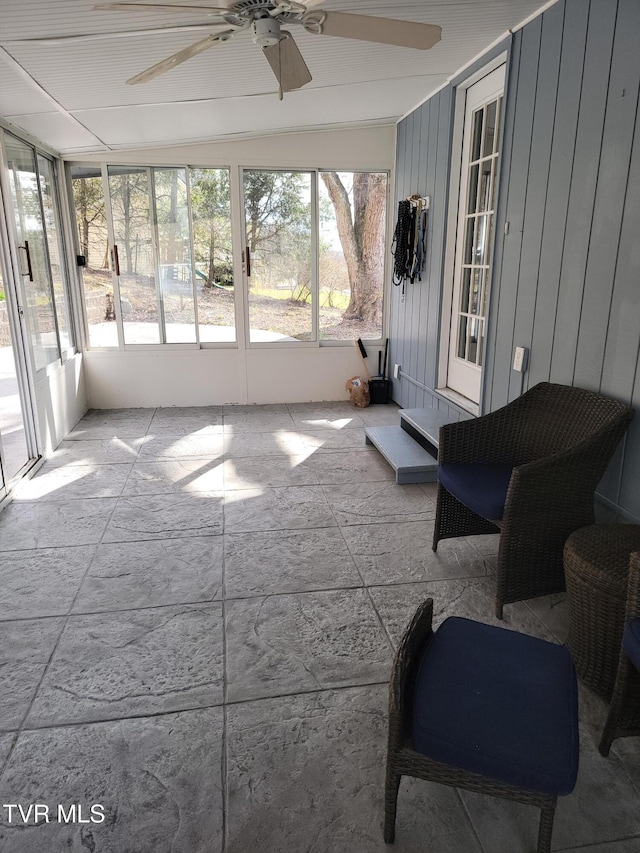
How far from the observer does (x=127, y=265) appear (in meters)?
5.46

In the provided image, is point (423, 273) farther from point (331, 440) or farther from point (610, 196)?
point (610, 196)

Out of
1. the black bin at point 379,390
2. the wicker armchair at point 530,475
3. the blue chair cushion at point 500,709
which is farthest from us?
the black bin at point 379,390

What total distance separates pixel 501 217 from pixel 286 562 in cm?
242

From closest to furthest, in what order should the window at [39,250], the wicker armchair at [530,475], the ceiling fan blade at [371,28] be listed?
the ceiling fan blade at [371,28] < the wicker armchair at [530,475] < the window at [39,250]

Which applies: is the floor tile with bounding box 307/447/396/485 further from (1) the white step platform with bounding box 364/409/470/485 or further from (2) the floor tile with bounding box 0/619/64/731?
(2) the floor tile with bounding box 0/619/64/731

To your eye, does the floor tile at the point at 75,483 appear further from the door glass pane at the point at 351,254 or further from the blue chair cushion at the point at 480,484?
the door glass pane at the point at 351,254

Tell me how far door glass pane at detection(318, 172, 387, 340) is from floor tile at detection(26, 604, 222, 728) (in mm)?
4132

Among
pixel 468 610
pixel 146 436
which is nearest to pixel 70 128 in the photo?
pixel 146 436

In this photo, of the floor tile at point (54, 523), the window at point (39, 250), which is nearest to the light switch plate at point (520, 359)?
the floor tile at point (54, 523)

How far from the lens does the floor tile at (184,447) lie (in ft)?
14.3

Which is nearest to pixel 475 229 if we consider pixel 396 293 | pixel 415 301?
pixel 415 301

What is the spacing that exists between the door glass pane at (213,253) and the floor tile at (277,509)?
103 inches

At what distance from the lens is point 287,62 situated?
240cm

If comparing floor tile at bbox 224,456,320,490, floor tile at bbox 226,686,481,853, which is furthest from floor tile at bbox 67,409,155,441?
floor tile at bbox 226,686,481,853
